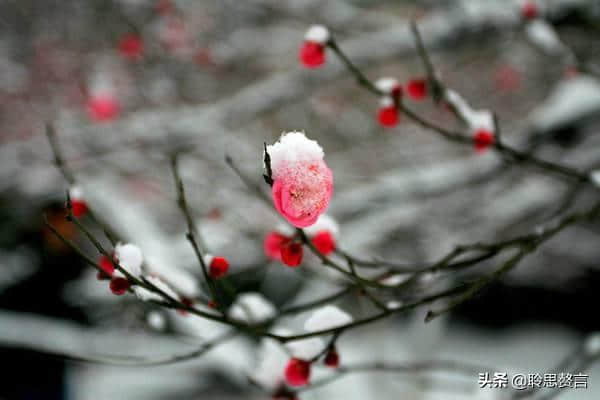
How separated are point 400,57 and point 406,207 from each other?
39.1 inches

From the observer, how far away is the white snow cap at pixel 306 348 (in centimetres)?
115

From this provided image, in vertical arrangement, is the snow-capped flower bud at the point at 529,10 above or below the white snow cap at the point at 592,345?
above

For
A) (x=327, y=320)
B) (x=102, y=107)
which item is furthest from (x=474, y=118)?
(x=102, y=107)

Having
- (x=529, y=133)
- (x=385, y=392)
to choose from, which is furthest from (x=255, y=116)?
(x=385, y=392)

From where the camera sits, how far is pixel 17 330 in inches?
153

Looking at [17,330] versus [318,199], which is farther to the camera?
[17,330]

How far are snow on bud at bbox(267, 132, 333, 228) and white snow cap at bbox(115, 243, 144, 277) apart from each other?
32 cm

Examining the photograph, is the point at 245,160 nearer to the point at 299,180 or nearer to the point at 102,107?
the point at 102,107

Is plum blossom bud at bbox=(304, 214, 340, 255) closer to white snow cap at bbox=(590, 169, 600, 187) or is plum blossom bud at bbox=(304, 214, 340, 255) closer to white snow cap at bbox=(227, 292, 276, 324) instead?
white snow cap at bbox=(227, 292, 276, 324)

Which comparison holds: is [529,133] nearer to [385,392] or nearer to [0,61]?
[385,392]

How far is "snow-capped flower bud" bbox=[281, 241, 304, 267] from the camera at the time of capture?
0.96 metres

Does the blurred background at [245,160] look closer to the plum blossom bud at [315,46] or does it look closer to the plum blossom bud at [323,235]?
the plum blossom bud at [323,235]

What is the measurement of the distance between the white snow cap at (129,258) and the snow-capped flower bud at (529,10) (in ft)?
6.13

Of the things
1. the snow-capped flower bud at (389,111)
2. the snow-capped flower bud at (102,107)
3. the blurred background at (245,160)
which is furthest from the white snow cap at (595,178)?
the snow-capped flower bud at (102,107)
